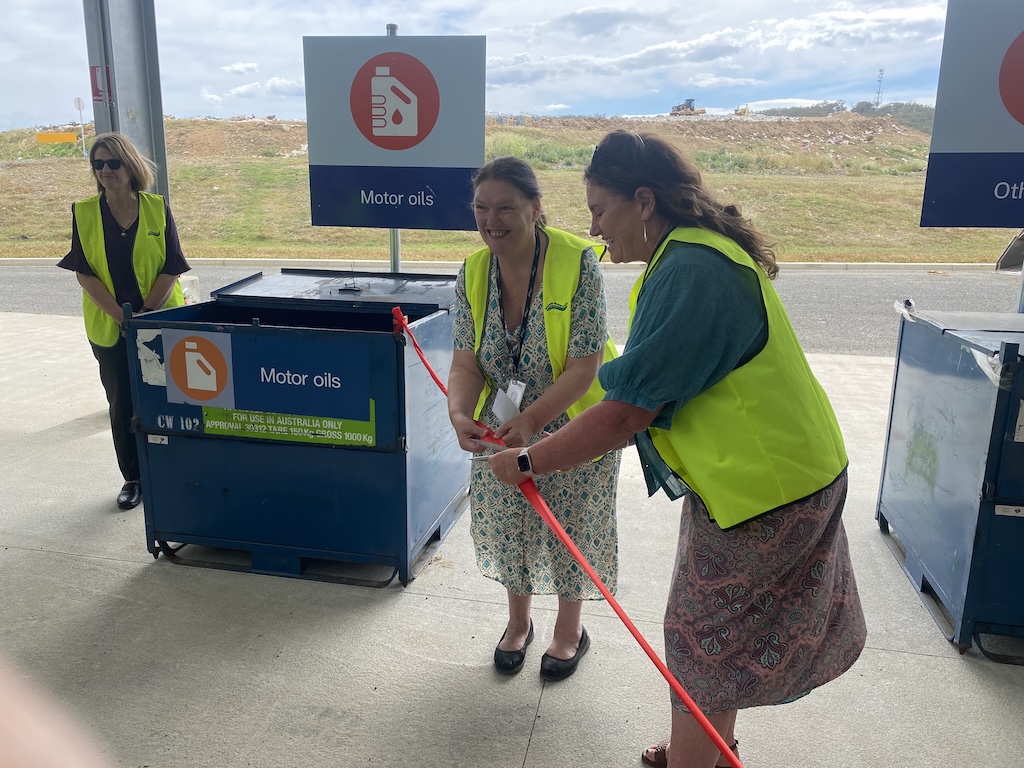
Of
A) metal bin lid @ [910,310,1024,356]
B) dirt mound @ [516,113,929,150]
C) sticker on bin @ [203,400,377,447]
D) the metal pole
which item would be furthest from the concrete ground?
dirt mound @ [516,113,929,150]

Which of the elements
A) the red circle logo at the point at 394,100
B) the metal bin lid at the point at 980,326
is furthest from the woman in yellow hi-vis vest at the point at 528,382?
the red circle logo at the point at 394,100

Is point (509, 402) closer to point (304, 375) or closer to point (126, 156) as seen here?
point (304, 375)

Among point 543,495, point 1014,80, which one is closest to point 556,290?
point 543,495

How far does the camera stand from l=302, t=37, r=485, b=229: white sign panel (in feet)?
12.5

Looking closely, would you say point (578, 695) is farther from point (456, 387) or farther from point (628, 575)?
point (456, 387)

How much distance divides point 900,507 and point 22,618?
3613 mm

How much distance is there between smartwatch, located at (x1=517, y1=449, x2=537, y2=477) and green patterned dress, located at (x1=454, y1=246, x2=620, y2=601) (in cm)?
66

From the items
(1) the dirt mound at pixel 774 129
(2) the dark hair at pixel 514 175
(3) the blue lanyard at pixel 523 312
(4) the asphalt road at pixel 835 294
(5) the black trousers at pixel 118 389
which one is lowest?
(4) the asphalt road at pixel 835 294

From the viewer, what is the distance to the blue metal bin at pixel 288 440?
3123mm

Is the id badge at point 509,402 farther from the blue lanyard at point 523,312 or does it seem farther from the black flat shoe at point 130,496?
the black flat shoe at point 130,496

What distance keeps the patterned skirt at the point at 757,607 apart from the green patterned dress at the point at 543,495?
32.5 inches

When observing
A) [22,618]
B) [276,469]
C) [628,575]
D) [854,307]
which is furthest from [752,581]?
[854,307]

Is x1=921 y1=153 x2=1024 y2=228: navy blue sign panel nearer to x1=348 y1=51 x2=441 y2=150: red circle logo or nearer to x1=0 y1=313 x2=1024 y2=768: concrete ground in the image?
x1=0 y1=313 x2=1024 y2=768: concrete ground

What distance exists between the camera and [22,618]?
3020mm
